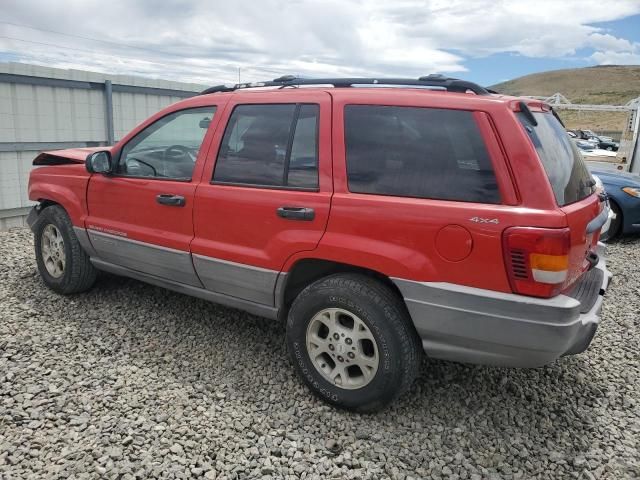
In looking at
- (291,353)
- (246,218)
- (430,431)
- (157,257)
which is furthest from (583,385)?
(157,257)

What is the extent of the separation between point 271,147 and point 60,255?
2.46 meters

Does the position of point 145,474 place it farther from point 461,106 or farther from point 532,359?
point 461,106

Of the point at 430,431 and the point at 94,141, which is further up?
the point at 94,141

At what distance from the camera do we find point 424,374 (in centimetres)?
347

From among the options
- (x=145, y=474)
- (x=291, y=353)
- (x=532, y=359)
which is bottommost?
(x=145, y=474)

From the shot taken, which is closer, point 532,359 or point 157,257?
point 532,359

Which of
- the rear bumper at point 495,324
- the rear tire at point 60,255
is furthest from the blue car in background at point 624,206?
the rear tire at point 60,255

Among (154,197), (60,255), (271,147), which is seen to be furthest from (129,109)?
(271,147)

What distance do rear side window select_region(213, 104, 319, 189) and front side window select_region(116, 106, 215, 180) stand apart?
0.29 m

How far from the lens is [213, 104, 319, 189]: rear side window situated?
3051 mm

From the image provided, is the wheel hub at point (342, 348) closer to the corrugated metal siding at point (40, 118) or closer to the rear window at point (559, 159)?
the rear window at point (559, 159)

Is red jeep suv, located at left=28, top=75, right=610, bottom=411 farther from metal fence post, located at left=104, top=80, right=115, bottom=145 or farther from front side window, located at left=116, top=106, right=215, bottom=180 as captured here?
metal fence post, located at left=104, top=80, right=115, bottom=145

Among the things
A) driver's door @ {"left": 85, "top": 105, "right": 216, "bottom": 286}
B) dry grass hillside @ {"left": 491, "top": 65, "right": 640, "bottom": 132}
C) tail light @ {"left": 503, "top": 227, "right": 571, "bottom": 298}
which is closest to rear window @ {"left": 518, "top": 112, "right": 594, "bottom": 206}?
tail light @ {"left": 503, "top": 227, "right": 571, "bottom": 298}

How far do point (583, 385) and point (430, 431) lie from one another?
4.24 ft
